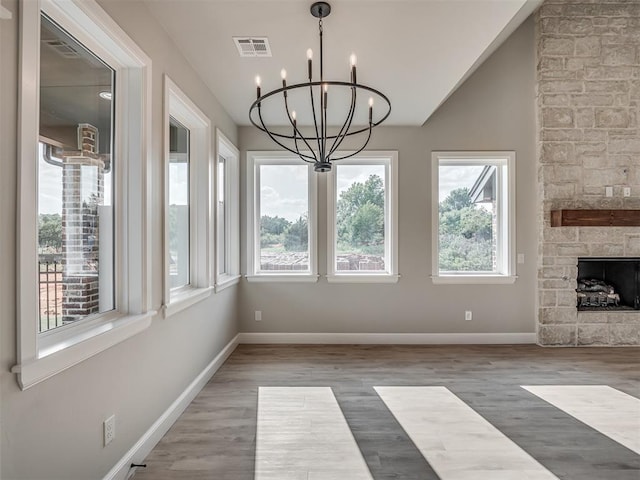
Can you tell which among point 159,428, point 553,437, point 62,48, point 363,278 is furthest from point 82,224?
point 363,278

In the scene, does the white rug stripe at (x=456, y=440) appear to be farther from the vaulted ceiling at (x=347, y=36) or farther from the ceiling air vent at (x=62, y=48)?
the ceiling air vent at (x=62, y=48)

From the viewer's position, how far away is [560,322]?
432 centimetres

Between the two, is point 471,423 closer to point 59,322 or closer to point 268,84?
point 59,322

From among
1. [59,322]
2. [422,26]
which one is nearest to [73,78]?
[59,322]

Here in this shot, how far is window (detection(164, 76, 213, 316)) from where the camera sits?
9.24 feet

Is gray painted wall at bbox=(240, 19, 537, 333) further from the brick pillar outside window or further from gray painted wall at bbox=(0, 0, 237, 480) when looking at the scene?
the brick pillar outside window

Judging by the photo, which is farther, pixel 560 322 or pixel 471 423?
pixel 560 322

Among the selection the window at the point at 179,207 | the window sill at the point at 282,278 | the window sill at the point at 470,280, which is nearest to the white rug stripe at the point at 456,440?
the window sill at the point at 470,280

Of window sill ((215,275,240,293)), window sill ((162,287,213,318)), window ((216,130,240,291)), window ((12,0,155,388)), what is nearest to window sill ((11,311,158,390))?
window ((12,0,155,388))

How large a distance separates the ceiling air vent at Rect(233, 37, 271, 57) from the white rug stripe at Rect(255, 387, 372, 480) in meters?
2.62

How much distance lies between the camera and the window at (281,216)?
4488mm

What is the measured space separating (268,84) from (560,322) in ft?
13.9

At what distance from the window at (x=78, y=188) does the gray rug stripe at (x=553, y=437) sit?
2.45 metres

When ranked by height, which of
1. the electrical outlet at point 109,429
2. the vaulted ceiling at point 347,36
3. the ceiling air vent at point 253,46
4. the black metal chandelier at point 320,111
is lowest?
the electrical outlet at point 109,429
